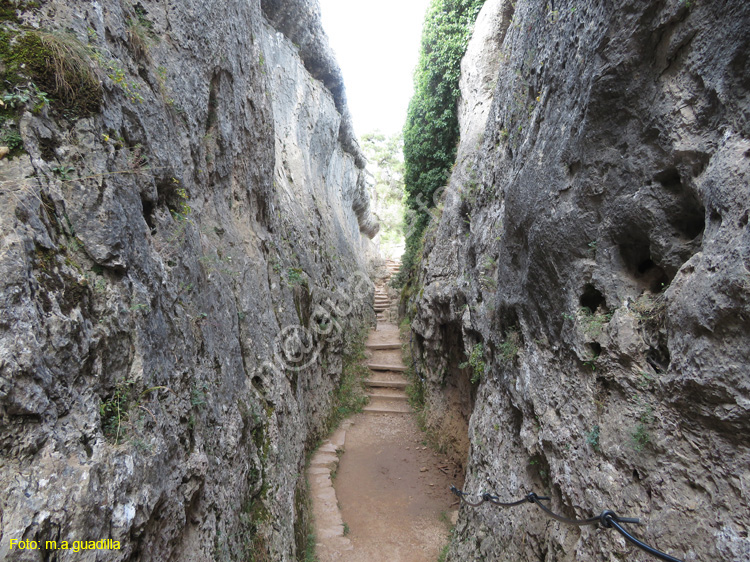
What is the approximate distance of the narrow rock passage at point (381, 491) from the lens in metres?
5.90

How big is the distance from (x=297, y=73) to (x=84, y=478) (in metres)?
11.9

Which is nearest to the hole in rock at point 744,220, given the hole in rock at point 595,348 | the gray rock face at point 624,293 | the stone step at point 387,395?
the gray rock face at point 624,293

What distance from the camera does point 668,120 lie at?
263cm

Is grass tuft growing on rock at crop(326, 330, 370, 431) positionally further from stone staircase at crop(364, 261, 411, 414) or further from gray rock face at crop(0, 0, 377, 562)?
gray rock face at crop(0, 0, 377, 562)

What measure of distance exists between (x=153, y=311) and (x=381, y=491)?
251 inches

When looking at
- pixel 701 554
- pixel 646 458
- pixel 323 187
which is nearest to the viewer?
pixel 701 554

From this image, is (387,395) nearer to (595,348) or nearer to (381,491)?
(381,491)

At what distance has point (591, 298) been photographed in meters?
3.45

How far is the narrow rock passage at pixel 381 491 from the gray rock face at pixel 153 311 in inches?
33.8

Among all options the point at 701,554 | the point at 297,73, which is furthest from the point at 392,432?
the point at 297,73

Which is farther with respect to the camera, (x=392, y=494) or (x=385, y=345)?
(x=385, y=345)

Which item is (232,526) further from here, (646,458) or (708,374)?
(708,374)

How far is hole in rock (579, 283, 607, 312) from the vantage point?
132 inches

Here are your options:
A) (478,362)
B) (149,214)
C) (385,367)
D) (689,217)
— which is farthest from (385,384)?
(689,217)
